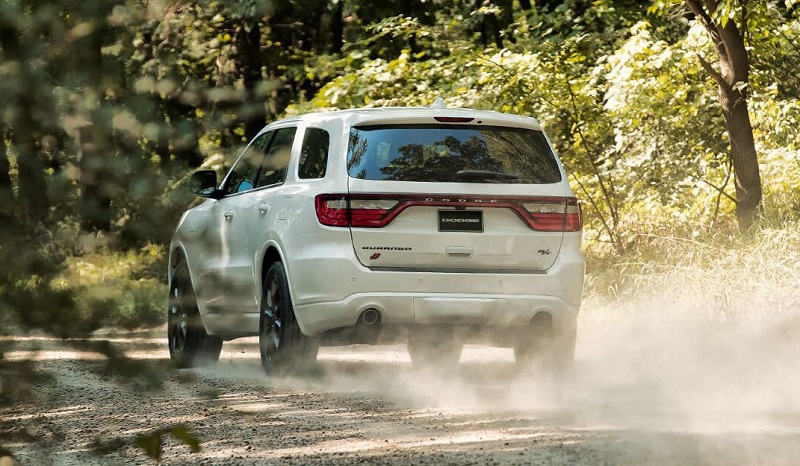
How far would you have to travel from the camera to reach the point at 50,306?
2.82 metres

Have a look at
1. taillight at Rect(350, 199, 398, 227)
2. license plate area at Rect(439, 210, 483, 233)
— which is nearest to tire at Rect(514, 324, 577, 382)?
license plate area at Rect(439, 210, 483, 233)

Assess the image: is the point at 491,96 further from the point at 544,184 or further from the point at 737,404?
the point at 737,404

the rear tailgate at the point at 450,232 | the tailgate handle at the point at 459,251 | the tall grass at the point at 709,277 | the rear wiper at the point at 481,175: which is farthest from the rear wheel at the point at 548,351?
the tall grass at the point at 709,277

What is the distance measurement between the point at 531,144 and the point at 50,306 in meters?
6.40

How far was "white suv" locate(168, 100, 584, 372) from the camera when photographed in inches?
327

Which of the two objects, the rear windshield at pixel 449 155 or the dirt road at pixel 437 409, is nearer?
the dirt road at pixel 437 409

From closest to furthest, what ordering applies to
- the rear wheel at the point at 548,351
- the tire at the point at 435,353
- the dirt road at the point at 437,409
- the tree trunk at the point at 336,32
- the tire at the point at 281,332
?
the dirt road at the point at 437,409 < the tire at the point at 281,332 < the rear wheel at the point at 548,351 < the tire at the point at 435,353 < the tree trunk at the point at 336,32

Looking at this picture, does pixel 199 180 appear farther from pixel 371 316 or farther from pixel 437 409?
pixel 371 316

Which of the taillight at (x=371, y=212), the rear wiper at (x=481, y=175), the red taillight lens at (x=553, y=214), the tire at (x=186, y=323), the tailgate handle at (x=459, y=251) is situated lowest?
the tailgate handle at (x=459, y=251)

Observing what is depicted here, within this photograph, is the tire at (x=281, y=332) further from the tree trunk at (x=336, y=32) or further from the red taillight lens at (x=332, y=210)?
the tree trunk at (x=336, y=32)

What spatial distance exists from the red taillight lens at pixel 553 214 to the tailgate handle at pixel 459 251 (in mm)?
469

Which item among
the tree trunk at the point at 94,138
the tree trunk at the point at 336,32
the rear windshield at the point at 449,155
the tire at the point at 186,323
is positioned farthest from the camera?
the tree trunk at the point at 336,32

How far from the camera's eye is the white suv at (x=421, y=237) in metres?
8.30

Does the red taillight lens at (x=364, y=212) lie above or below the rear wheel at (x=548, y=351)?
above
